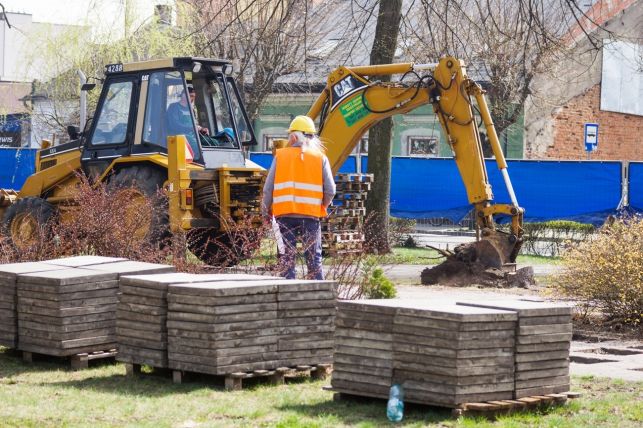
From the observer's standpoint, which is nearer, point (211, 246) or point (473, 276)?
point (211, 246)

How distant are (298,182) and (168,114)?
201 inches

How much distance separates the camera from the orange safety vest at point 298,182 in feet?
42.9

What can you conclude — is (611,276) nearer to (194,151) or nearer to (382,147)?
(194,151)

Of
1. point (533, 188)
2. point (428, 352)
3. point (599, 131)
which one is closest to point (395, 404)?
point (428, 352)

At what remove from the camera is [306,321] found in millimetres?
9703

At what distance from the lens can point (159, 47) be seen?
39500mm

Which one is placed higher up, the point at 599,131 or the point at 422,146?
the point at 599,131

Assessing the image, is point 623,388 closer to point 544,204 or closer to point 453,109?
point 453,109

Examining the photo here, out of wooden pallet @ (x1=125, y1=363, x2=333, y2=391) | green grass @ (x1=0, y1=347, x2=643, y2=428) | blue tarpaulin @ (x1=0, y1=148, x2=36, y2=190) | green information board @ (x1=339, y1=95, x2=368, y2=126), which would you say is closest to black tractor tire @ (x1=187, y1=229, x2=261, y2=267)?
green information board @ (x1=339, y1=95, x2=368, y2=126)

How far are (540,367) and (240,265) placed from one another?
18.4 ft

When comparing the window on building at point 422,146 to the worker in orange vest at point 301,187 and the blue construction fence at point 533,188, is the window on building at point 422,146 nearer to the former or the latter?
the blue construction fence at point 533,188

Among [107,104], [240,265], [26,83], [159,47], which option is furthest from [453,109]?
[26,83]

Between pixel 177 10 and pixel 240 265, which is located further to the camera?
pixel 177 10

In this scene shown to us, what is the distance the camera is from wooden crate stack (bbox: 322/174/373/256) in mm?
21078
